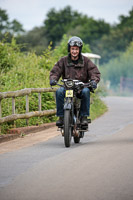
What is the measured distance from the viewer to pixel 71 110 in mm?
10547

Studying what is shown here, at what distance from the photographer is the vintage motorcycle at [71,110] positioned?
406 inches

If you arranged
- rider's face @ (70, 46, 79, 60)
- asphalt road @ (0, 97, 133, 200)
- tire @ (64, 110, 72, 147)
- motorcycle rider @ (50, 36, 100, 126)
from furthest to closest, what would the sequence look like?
1. rider's face @ (70, 46, 79, 60)
2. motorcycle rider @ (50, 36, 100, 126)
3. tire @ (64, 110, 72, 147)
4. asphalt road @ (0, 97, 133, 200)

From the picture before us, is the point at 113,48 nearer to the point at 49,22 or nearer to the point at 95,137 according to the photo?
the point at 49,22

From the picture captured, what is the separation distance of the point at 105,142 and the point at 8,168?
353cm

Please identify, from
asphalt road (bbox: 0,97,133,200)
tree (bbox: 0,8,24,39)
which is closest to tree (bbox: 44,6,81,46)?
tree (bbox: 0,8,24,39)

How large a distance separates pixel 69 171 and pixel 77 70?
3.85 m

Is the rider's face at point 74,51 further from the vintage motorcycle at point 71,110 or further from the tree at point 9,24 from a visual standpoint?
the tree at point 9,24

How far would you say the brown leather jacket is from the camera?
11.1m

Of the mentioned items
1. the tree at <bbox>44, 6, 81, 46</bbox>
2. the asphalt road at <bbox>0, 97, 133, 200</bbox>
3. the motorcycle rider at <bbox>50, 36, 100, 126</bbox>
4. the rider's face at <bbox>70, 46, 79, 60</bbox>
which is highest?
the tree at <bbox>44, 6, 81, 46</bbox>

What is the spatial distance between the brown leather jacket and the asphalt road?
130 cm

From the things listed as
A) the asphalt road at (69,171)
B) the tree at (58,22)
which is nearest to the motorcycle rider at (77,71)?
the asphalt road at (69,171)

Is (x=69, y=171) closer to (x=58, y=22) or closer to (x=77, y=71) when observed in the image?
(x=77, y=71)

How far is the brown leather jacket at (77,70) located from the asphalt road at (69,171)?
1.30 metres

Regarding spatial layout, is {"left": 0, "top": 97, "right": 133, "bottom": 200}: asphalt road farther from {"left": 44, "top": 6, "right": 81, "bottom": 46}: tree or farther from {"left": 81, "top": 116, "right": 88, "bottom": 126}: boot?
{"left": 44, "top": 6, "right": 81, "bottom": 46}: tree
